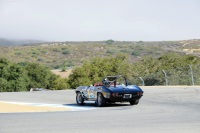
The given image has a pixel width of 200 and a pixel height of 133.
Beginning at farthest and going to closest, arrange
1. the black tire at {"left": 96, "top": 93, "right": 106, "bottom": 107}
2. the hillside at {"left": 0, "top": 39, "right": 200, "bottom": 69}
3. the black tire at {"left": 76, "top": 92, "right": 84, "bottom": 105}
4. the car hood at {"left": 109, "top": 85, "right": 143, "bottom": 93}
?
the hillside at {"left": 0, "top": 39, "right": 200, "bottom": 69} → the black tire at {"left": 76, "top": 92, "right": 84, "bottom": 105} → the black tire at {"left": 96, "top": 93, "right": 106, "bottom": 107} → the car hood at {"left": 109, "top": 85, "right": 143, "bottom": 93}

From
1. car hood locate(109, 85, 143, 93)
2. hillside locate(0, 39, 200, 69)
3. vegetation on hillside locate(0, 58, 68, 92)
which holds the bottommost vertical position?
vegetation on hillside locate(0, 58, 68, 92)

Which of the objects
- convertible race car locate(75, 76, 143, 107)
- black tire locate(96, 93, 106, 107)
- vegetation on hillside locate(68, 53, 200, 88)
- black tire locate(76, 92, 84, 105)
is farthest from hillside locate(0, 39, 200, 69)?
black tire locate(96, 93, 106, 107)

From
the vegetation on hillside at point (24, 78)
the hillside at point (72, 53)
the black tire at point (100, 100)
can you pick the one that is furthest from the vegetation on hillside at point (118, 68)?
the hillside at point (72, 53)

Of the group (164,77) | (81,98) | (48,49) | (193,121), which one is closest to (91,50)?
(48,49)

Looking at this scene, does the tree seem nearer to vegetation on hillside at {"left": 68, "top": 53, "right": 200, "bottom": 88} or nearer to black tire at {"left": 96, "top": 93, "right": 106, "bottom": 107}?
vegetation on hillside at {"left": 68, "top": 53, "right": 200, "bottom": 88}

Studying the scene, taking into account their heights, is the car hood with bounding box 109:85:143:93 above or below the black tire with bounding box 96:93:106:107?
above

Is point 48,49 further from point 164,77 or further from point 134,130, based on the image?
point 134,130

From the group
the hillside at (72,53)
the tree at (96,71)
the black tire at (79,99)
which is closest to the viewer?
the black tire at (79,99)

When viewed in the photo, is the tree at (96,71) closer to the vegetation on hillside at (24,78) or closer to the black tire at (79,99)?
the vegetation on hillside at (24,78)

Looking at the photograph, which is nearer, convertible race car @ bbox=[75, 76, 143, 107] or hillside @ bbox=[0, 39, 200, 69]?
convertible race car @ bbox=[75, 76, 143, 107]

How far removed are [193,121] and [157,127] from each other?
5.50 ft

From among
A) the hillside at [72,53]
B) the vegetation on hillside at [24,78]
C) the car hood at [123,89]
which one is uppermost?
the hillside at [72,53]

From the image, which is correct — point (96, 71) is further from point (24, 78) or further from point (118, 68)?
point (24, 78)

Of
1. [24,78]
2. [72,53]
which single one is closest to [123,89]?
[24,78]
